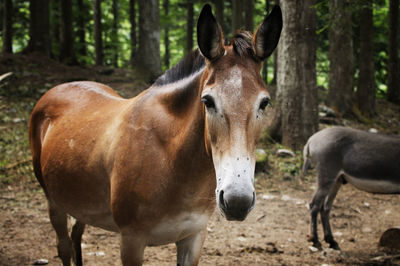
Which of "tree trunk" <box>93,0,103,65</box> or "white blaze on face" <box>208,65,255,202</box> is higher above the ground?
"tree trunk" <box>93,0,103,65</box>

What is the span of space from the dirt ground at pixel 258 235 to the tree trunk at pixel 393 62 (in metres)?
9.46

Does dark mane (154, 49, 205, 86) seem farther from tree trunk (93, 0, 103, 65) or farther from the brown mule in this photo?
tree trunk (93, 0, 103, 65)

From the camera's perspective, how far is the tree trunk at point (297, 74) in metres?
7.65

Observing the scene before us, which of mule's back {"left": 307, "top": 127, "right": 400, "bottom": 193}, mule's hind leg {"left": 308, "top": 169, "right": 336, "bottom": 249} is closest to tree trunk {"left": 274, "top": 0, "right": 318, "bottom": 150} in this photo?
mule's back {"left": 307, "top": 127, "right": 400, "bottom": 193}

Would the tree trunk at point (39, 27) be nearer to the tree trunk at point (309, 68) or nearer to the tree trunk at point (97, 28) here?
the tree trunk at point (97, 28)

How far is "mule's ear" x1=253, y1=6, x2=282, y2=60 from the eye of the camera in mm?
2172

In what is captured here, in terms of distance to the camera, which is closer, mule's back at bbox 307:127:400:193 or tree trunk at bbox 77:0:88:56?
mule's back at bbox 307:127:400:193

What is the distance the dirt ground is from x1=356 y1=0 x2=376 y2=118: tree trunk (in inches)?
242

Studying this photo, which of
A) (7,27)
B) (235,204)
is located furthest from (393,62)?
(7,27)

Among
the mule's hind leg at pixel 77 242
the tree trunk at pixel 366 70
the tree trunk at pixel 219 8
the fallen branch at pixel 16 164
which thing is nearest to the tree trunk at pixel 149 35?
the tree trunk at pixel 219 8

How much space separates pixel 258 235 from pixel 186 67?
3.13 m

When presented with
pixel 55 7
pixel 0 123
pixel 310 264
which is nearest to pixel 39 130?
pixel 310 264

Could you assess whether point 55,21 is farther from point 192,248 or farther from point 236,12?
point 192,248

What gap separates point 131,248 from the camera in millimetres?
2527
